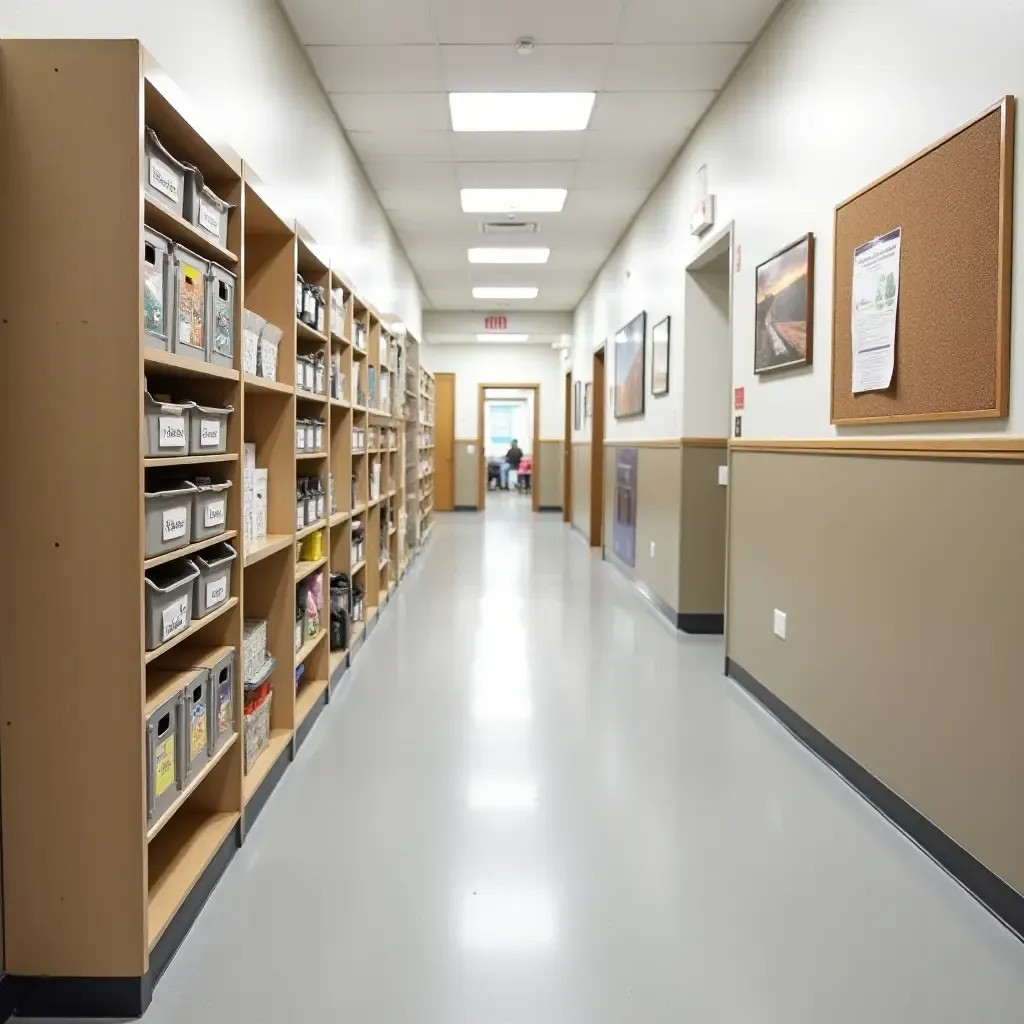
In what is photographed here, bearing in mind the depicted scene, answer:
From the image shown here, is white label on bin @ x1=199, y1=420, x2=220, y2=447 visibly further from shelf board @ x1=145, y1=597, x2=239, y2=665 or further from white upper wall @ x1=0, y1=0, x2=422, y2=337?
white upper wall @ x1=0, y1=0, x2=422, y2=337

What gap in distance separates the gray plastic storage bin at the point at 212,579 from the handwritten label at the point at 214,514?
0.09 m

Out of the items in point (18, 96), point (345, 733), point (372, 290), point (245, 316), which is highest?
point (372, 290)

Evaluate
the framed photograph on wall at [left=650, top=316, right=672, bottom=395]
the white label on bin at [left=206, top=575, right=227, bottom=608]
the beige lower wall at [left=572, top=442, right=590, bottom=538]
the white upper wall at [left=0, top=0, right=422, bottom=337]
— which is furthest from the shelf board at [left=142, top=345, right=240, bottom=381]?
the beige lower wall at [left=572, top=442, right=590, bottom=538]

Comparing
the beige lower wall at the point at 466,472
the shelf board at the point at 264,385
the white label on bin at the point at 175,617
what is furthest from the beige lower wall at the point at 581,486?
the white label on bin at the point at 175,617

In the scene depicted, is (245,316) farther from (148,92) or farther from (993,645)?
(993,645)

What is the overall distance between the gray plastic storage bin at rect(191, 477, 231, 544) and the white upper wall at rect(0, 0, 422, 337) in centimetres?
103

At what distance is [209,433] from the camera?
2.09m

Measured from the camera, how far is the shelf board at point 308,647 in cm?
317

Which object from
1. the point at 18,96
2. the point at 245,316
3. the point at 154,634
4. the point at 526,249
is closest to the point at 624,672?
the point at 245,316

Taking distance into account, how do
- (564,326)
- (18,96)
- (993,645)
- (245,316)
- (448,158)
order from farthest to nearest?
(564,326) < (448,158) < (245,316) < (993,645) < (18,96)

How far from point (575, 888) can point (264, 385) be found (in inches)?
66.5

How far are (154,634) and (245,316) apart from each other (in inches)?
45.3

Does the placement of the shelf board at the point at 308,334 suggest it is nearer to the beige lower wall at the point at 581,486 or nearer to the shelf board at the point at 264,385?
the shelf board at the point at 264,385

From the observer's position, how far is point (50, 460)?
160 cm
